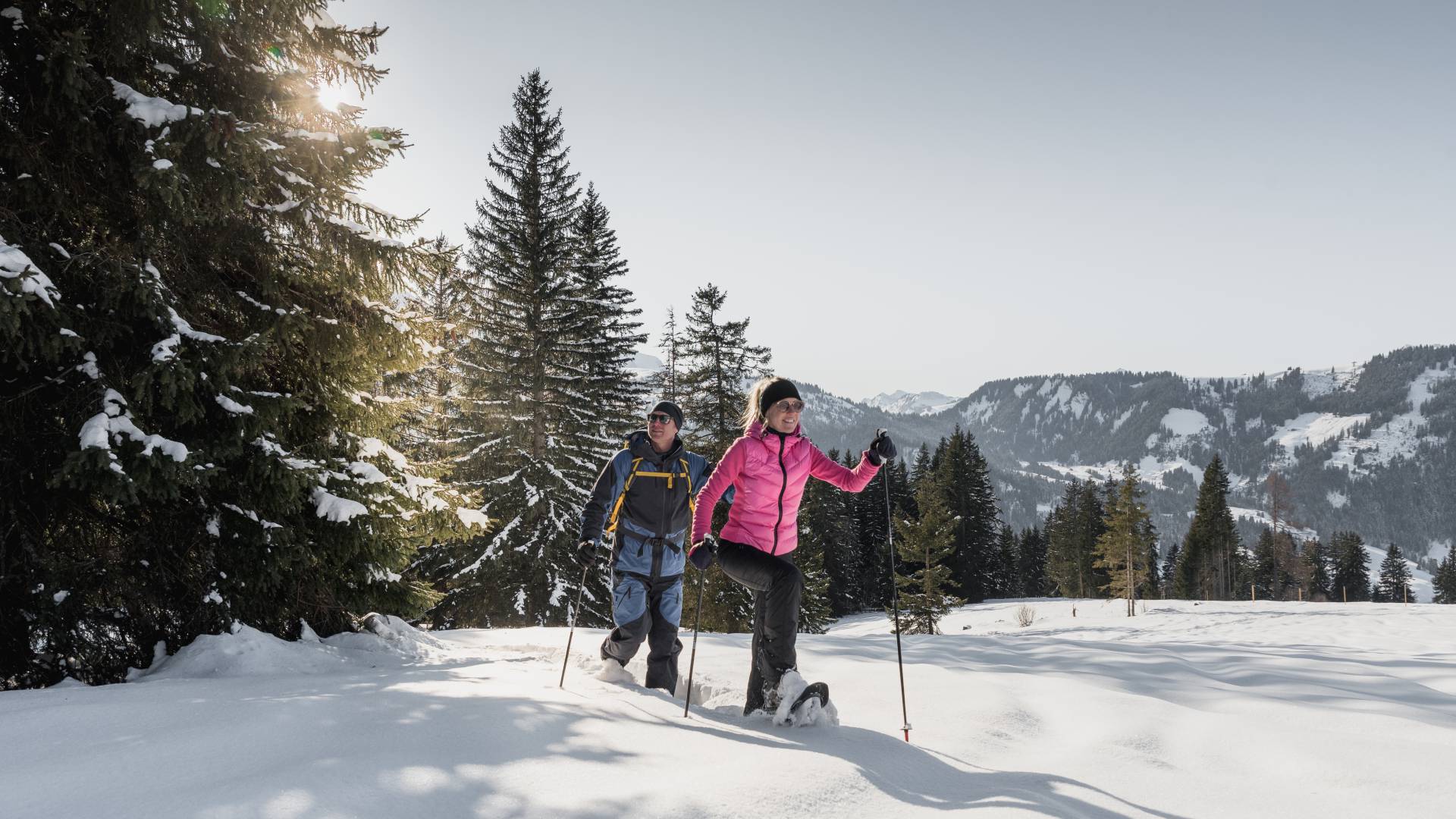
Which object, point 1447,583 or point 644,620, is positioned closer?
point 644,620

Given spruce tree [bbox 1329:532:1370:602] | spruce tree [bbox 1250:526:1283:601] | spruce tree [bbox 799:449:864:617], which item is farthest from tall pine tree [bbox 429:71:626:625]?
spruce tree [bbox 1329:532:1370:602]

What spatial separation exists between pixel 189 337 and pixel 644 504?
10.7 ft

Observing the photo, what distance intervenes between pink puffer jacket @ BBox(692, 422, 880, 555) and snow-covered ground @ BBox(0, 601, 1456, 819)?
3.69ft

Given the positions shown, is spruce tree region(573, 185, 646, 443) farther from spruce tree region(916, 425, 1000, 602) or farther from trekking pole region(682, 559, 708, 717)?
spruce tree region(916, 425, 1000, 602)

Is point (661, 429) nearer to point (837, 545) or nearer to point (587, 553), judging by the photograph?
point (587, 553)

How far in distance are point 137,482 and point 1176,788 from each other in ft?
18.4

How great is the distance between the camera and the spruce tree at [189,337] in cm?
425

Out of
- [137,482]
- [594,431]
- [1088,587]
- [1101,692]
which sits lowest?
[1088,587]

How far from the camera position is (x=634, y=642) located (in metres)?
5.47

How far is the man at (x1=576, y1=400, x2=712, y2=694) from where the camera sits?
5387mm

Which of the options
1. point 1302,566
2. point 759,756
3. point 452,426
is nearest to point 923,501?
point 452,426

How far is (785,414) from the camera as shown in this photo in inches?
176

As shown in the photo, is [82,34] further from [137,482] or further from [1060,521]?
[1060,521]

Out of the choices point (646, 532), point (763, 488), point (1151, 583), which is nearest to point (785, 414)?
point (763, 488)
